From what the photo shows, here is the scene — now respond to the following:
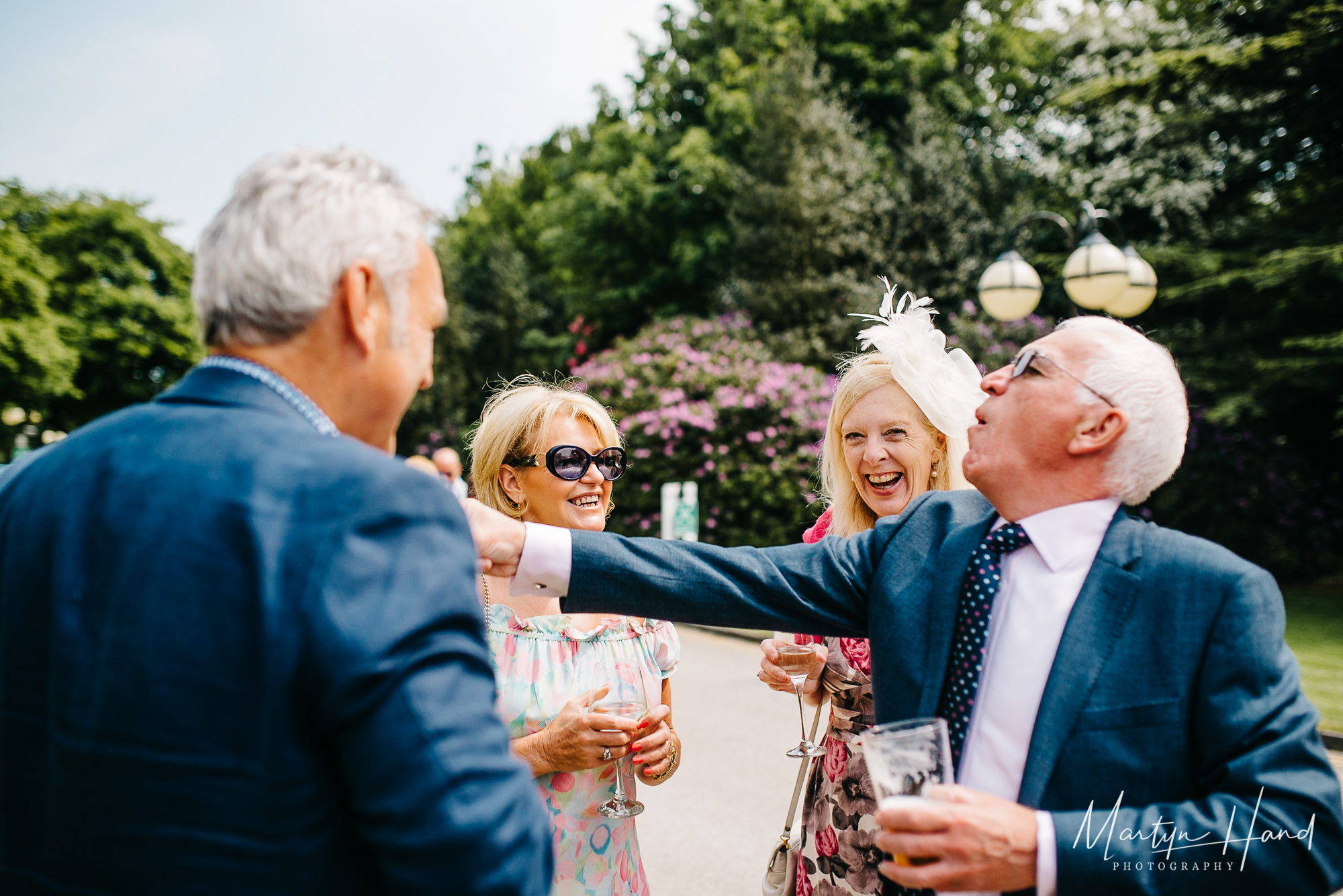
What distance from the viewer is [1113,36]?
61.2ft

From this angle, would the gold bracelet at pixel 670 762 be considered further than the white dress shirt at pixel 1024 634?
Yes

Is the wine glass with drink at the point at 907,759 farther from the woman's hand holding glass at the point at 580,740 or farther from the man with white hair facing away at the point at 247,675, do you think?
the woman's hand holding glass at the point at 580,740

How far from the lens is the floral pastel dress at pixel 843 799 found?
2559 mm

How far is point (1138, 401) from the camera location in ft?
5.66

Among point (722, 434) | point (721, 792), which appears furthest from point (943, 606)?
point (722, 434)

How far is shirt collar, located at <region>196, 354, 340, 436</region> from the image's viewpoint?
1.12m

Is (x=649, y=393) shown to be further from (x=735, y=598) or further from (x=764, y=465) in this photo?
(x=735, y=598)

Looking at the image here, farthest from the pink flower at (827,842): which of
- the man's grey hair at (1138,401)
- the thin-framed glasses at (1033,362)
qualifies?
the thin-framed glasses at (1033,362)

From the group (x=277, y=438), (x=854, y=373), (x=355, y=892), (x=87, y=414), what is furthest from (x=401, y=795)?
(x=87, y=414)

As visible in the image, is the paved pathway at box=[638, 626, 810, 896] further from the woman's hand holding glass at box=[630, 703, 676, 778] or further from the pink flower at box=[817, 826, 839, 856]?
the woman's hand holding glass at box=[630, 703, 676, 778]

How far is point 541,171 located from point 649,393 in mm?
26785

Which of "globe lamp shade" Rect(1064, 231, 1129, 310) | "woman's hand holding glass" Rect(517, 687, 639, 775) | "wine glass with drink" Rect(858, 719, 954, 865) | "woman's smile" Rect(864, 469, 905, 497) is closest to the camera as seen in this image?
"wine glass with drink" Rect(858, 719, 954, 865)

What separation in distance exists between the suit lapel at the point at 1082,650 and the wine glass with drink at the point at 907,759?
218 mm

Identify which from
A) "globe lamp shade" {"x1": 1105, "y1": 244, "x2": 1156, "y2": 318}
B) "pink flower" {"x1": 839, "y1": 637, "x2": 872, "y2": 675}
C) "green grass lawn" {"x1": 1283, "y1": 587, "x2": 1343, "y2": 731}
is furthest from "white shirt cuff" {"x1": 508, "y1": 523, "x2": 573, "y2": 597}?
"globe lamp shade" {"x1": 1105, "y1": 244, "x2": 1156, "y2": 318}
